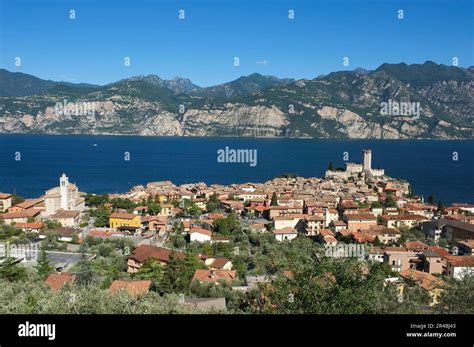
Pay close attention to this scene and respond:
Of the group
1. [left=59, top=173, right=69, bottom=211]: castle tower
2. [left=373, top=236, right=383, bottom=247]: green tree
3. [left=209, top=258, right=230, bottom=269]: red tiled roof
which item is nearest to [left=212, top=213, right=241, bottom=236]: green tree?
[left=209, top=258, right=230, bottom=269]: red tiled roof

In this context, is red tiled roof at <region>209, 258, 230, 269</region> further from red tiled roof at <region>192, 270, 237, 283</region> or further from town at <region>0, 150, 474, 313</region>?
red tiled roof at <region>192, 270, 237, 283</region>

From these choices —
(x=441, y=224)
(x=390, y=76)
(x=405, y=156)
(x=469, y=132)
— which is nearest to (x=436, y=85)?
(x=390, y=76)

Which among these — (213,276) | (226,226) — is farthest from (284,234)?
(213,276)

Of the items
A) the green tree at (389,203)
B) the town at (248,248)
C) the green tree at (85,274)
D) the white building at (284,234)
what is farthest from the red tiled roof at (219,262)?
the green tree at (389,203)

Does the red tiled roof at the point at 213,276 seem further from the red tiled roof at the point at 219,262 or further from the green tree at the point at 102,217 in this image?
the green tree at the point at 102,217

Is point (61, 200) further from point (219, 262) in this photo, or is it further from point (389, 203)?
point (389, 203)

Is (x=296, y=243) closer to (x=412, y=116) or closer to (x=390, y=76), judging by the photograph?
(x=412, y=116)
